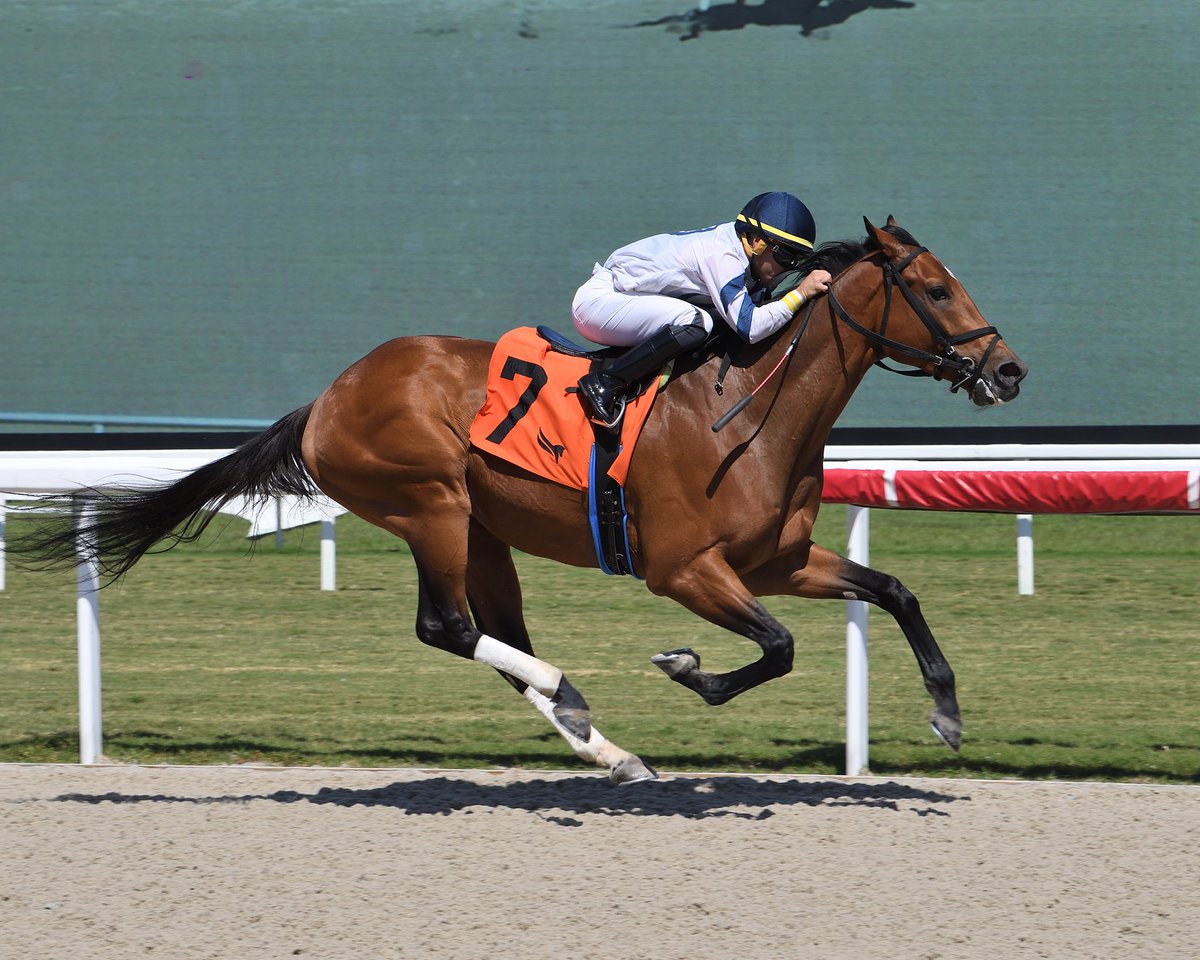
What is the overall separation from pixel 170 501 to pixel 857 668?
7.89 feet

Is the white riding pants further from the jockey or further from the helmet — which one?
the helmet

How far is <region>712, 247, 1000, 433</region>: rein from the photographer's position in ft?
14.5

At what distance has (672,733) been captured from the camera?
5.98 m

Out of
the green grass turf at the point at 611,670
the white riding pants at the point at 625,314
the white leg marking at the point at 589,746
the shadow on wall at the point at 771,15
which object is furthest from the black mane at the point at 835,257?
the shadow on wall at the point at 771,15

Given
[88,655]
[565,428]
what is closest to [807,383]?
[565,428]

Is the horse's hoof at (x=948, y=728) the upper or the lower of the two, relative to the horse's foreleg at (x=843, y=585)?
lower

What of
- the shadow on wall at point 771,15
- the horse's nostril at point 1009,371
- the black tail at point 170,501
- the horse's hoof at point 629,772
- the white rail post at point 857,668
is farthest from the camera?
the shadow on wall at point 771,15

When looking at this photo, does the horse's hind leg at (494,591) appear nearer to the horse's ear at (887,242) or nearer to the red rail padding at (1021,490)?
the red rail padding at (1021,490)

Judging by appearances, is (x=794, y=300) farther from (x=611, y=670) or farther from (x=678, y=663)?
(x=611, y=670)

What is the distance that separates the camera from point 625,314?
15.5 ft

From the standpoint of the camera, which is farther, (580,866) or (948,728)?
(948,728)

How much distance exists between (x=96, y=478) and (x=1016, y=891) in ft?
11.4

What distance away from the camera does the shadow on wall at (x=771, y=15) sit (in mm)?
14992

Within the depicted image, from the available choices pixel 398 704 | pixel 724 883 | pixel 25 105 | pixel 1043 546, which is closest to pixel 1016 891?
pixel 724 883
